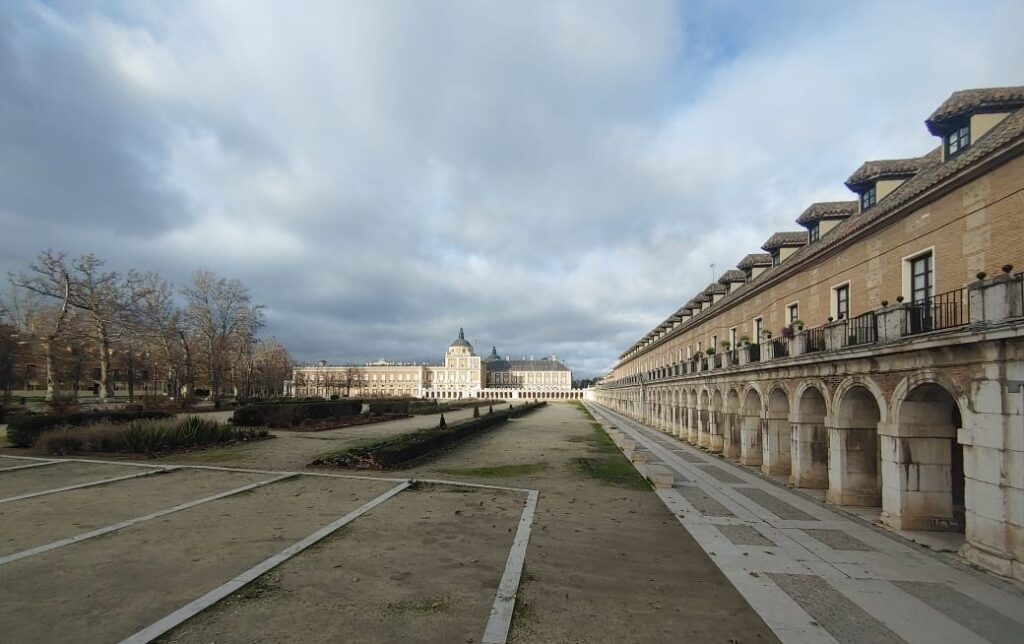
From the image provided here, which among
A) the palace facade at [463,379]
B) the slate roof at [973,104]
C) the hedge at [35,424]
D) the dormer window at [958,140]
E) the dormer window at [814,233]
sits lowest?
the palace facade at [463,379]

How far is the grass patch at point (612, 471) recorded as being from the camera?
1589cm

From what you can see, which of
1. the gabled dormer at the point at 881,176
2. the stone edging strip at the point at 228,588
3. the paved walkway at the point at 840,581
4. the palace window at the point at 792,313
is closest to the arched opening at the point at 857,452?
the paved walkway at the point at 840,581

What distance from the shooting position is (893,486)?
11547mm

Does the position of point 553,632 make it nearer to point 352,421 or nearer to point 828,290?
point 828,290

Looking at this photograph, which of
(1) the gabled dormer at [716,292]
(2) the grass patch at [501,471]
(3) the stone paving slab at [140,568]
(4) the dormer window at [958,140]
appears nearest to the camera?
(3) the stone paving slab at [140,568]

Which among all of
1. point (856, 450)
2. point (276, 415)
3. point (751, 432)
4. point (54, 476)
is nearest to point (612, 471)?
point (856, 450)

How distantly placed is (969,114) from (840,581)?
13476 mm

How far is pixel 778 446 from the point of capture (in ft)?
62.0

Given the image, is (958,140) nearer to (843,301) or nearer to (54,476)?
(843,301)

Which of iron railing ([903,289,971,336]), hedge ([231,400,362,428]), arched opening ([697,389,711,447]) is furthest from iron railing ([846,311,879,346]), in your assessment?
hedge ([231,400,362,428])

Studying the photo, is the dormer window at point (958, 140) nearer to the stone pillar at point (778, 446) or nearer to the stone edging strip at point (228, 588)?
the stone pillar at point (778, 446)

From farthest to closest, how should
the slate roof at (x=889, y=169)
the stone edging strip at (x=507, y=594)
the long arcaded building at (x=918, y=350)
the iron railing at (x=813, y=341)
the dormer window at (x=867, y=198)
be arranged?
the dormer window at (x=867, y=198)
the slate roof at (x=889, y=169)
the iron railing at (x=813, y=341)
the long arcaded building at (x=918, y=350)
the stone edging strip at (x=507, y=594)

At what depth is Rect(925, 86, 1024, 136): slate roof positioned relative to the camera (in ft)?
42.5

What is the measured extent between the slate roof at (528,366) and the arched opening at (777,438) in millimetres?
156069
